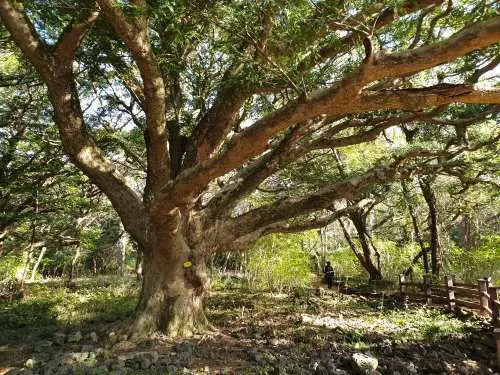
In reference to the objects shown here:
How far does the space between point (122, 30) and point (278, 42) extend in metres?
1.93

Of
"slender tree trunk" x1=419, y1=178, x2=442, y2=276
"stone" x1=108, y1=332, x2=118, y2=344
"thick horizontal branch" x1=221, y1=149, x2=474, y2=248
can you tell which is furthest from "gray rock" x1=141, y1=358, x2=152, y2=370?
"slender tree trunk" x1=419, y1=178, x2=442, y2=276

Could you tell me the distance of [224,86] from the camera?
6316mm

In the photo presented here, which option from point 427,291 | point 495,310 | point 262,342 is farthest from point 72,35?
point 427,291

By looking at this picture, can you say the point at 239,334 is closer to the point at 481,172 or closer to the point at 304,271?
the point at 481,172

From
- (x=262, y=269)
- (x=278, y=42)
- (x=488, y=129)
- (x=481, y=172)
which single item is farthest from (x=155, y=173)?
(x=262, y=269)

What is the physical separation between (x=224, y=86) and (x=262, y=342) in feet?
14.2

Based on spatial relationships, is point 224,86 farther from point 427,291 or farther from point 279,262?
point 279,262

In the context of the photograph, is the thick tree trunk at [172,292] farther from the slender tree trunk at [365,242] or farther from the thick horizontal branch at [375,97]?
the slender tree trunk at [365,242]

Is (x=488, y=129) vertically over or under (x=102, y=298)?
over

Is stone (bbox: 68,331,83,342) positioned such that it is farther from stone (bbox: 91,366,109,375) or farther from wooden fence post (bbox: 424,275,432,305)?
wooden fence post (bbox: 424,275,432,305)

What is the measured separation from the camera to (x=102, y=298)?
12.8m

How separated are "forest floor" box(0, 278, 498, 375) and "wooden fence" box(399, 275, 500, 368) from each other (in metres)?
0.41

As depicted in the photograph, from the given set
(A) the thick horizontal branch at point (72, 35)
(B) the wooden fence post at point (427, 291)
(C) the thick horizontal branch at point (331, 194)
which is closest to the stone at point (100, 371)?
(C) the thick horizontal branch at point (331, 194)

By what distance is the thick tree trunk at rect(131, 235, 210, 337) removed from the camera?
6836 millimetres
